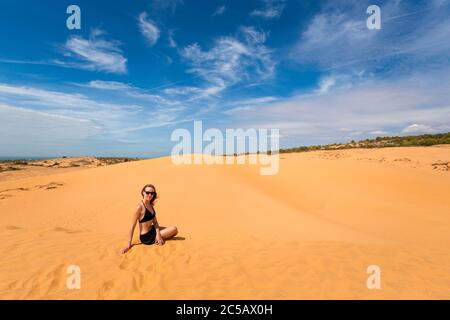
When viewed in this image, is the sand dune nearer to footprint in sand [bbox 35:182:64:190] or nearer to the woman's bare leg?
footprint in sand [bbox 35:182:64:190]

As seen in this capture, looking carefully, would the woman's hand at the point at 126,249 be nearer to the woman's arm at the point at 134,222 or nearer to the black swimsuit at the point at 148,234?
the woman's arm at the point at 134,222

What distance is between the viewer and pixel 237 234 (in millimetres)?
7801

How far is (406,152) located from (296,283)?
2561 centimetres

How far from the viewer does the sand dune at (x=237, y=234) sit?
4.73m

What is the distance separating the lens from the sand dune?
15.5 feet

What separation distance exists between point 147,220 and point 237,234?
2.61 metres

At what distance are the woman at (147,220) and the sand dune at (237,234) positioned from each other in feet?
0.98

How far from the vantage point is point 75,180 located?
16.6 metres

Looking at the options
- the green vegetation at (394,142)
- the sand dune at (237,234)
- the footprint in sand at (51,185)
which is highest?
the green vegetation at (394,142)

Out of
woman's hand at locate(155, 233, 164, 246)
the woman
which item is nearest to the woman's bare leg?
the woman

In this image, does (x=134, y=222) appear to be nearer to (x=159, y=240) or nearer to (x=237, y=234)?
(x=159, y=240)

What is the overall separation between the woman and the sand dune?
0.98 feet

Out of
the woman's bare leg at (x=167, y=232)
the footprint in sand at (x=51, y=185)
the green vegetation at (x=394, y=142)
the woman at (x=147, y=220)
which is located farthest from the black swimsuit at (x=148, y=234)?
the green vegetation at (x=394, y=142)
